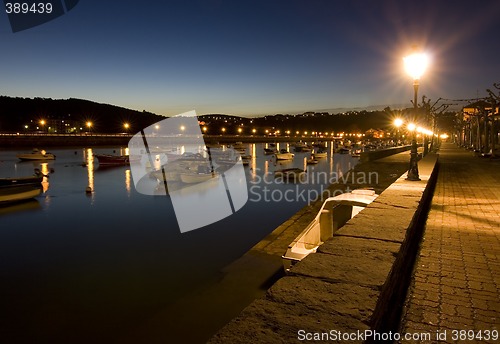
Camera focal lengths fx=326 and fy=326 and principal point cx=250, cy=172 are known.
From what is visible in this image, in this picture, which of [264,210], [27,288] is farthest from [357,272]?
[264,210]

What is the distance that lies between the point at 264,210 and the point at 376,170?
Result: 12.3 m

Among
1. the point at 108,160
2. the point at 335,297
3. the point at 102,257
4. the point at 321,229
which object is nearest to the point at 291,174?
the point at 102,257

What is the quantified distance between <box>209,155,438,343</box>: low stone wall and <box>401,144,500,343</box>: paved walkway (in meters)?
0.31

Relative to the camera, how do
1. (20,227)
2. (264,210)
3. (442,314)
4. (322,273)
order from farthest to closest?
(264,210), (20,227), (442,314), (322,273)

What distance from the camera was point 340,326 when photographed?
228 cm

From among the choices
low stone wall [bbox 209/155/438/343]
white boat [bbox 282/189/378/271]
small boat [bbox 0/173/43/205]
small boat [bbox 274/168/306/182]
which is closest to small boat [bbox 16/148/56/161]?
small boat [bbox 0/173/43/205]

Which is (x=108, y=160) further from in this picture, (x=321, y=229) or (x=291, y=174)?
(x=321, y=229)

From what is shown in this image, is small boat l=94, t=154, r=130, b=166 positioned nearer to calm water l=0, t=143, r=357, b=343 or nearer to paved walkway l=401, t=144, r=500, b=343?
calm water l=0, t=143, r=357, b=343

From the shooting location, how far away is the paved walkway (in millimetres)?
3602

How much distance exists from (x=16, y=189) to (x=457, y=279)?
30.5 metres

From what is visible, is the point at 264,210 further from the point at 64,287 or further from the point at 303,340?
the point at 303,340

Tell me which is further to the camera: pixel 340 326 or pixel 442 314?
pixel 442 314

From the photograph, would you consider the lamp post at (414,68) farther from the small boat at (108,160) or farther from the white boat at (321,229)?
the small boat at (108,160)

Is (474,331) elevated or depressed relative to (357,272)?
depressed
